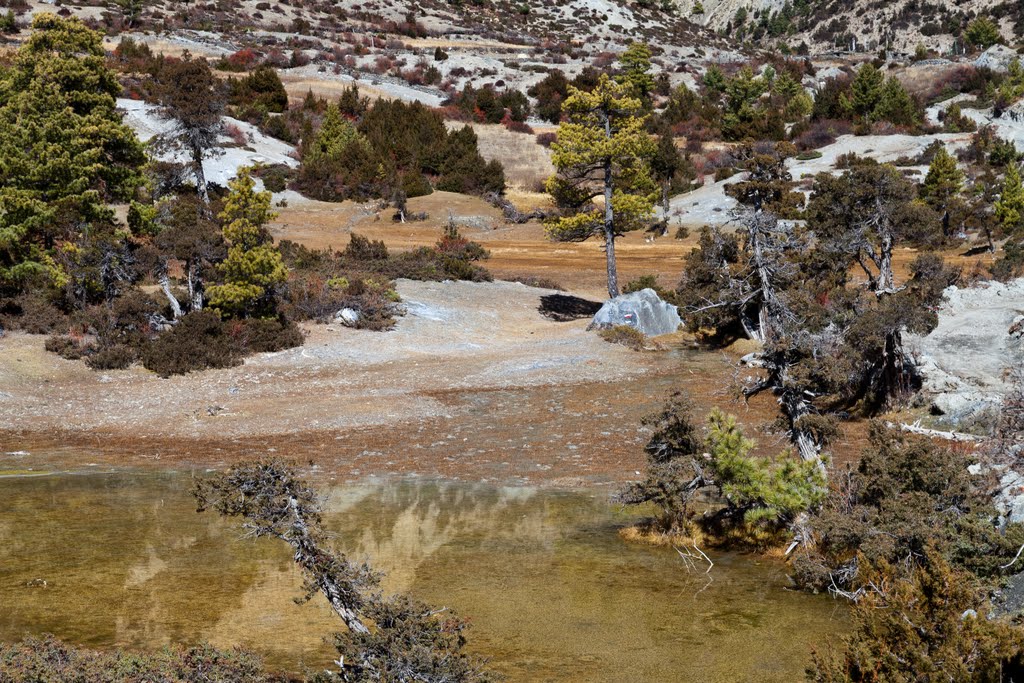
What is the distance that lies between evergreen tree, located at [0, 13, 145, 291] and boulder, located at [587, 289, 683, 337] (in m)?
14.2

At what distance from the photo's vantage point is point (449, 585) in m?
11.3

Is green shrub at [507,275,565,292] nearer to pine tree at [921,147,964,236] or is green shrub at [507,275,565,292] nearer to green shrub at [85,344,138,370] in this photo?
green shrub at [85,344,138,370]

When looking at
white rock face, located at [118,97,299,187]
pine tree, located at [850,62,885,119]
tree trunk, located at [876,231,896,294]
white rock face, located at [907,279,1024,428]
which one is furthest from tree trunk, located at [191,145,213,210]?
pine tree, located at [850,62,885,119]

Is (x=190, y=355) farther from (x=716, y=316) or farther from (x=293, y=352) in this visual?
(x=716, y=316)

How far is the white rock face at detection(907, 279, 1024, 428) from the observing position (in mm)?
17438

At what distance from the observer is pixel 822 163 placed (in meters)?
54.6

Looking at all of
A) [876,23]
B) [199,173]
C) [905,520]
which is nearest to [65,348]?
[905,520]

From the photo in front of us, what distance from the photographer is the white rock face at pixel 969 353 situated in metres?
17.4

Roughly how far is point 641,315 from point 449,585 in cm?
1782

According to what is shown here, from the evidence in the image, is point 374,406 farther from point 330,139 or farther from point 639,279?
point 330,139

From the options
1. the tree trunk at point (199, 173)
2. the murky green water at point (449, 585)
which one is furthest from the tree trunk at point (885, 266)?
the tree trunk at point (199, 173)

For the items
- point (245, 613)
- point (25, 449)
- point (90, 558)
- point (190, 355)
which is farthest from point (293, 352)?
point (245, 613)

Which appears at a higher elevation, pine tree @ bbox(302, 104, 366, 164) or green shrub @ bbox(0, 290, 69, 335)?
pine tree @ bbox(302, 104, 366, 164)

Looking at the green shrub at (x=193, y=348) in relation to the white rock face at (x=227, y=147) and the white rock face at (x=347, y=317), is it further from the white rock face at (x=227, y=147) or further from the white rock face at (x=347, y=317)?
the white rock face at (x=227, y=147)
